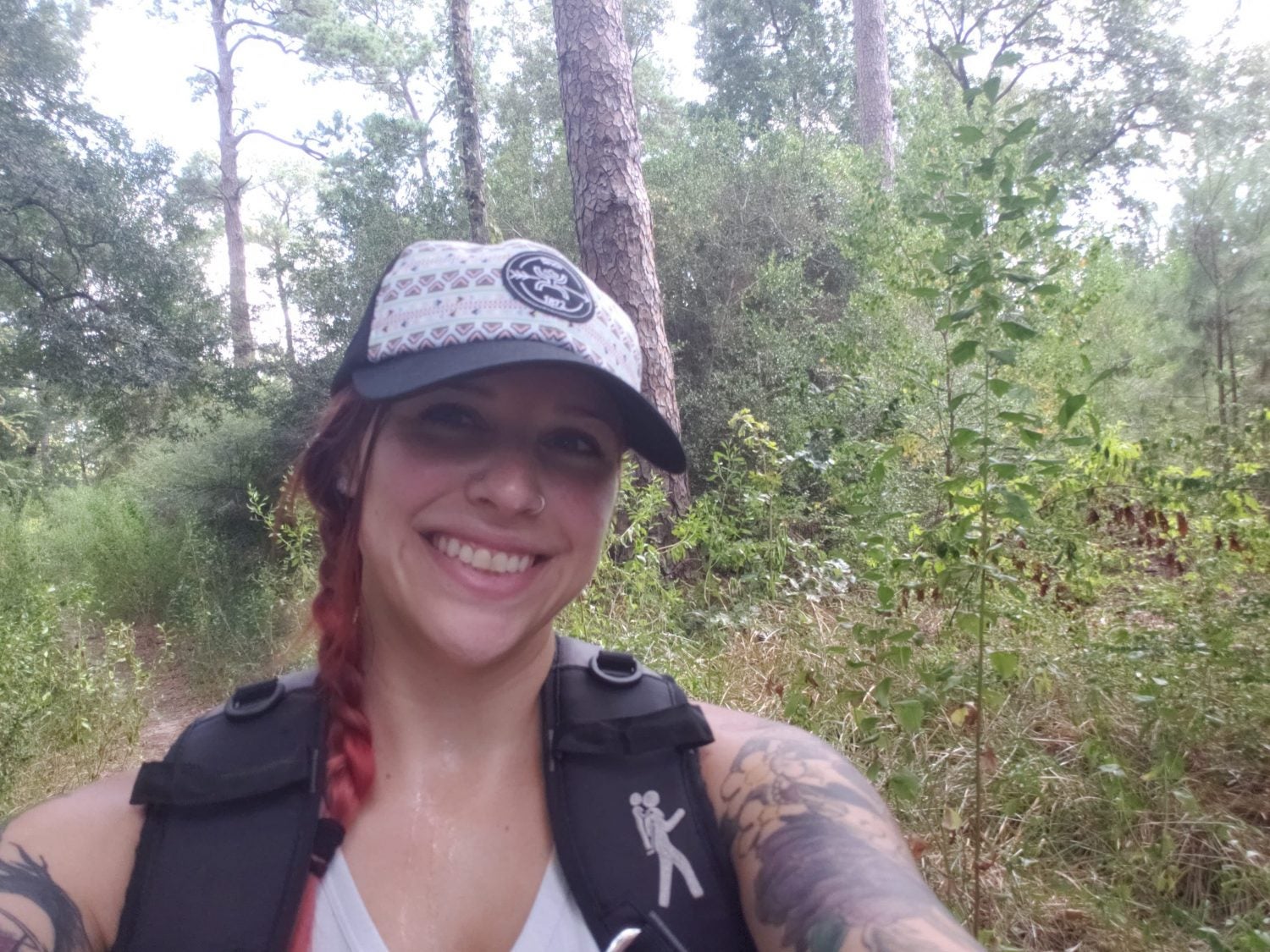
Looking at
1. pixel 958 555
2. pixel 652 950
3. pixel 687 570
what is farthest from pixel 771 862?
pixel 687 570

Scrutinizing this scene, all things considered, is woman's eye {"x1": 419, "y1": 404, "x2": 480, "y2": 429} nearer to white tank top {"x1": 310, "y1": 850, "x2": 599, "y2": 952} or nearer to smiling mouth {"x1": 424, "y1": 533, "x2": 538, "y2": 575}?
smiling mouth {"x1": 424, "y1": 533, "x2": 538, "y2": 575}

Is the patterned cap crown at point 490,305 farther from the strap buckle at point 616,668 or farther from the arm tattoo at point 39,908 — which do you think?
the arm tattoo at point 39,908

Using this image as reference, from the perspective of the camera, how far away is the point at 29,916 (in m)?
1.05

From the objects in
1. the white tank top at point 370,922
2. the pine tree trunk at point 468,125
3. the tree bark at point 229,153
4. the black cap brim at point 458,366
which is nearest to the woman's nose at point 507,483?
the black cap brim at point 458,366

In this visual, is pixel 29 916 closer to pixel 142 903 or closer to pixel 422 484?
pixel 142 903

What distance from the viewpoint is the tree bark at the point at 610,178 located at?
632 centimetres

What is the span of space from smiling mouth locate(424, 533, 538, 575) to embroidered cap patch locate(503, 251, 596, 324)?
0.37 meters

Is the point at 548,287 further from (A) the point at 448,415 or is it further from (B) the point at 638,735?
(B) the point at 638,735

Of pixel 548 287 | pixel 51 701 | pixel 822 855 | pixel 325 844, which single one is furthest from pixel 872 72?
pixel 325 844

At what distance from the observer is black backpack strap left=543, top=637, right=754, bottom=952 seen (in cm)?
116

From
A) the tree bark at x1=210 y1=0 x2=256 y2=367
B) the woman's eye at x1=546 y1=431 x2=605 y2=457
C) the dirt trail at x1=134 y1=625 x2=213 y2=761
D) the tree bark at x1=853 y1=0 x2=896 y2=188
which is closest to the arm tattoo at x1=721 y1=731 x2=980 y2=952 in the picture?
the woman's eye at x1=546 y1=431 x2=605 y2=457

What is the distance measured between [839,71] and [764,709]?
16.8m

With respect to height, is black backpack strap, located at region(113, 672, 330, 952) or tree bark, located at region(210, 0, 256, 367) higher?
tree bark, located at region(210, 0, 256, 367)

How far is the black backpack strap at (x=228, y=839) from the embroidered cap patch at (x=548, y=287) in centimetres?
72
